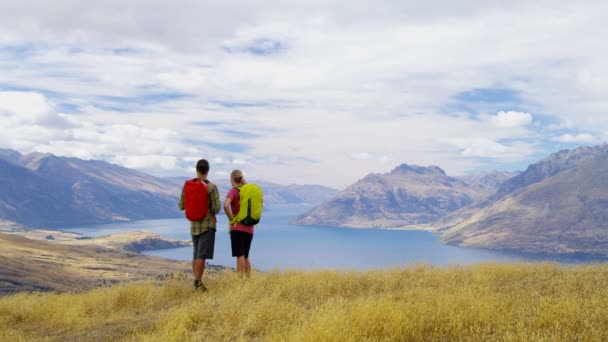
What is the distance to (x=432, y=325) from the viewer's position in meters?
7.08

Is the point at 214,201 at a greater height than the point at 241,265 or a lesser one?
greater

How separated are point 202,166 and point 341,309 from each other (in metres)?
5.38

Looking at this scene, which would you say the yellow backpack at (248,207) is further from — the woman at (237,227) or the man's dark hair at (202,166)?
the man's dark hair at (202,166)

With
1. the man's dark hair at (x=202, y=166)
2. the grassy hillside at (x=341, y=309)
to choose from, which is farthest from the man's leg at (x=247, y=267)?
the man's dark hair at (x=202, y=166)

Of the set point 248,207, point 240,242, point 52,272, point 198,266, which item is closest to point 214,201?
point 248,207

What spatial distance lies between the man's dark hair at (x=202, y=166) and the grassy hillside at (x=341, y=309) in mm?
3034

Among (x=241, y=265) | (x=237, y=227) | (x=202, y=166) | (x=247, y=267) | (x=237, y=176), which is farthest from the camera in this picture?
(x=247, y=267)

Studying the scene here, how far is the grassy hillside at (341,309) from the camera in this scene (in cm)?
668

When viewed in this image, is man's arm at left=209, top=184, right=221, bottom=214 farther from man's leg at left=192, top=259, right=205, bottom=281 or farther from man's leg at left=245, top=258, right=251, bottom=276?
man's leg at left=245, top=258, right=251, bottom=276

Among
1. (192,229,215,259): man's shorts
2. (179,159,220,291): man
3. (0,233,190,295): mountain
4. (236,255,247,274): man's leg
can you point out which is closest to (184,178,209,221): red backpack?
(179,159,220,291): man

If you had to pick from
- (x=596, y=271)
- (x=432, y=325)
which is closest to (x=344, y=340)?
(x=432, y=325)

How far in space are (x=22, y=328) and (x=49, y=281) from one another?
564ft

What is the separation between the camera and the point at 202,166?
1109 cm

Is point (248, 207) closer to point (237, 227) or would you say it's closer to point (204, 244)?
point (237, 227)
